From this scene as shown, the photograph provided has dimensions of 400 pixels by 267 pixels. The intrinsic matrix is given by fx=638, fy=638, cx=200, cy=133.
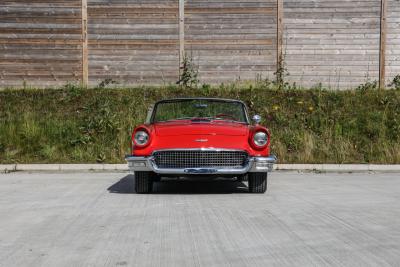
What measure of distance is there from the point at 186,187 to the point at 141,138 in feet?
5.31

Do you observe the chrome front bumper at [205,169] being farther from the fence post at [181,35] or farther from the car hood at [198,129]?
the fence post at [181,35]

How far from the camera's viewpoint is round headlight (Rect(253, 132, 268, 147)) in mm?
8188

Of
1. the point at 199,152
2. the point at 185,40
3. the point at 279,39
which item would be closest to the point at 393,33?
the point at 279,39

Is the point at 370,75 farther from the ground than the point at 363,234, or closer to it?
farther from the ground

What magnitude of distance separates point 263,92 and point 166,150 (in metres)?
8.63

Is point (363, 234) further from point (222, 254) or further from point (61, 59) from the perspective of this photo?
point (61, 59)

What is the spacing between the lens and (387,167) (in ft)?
40.0

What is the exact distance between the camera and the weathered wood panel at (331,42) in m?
16.6

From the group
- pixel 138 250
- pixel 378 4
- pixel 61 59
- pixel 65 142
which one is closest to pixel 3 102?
pixel 61 59

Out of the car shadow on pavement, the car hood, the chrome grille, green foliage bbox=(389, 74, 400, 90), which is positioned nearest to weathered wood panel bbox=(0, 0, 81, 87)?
the car shadow on pavement

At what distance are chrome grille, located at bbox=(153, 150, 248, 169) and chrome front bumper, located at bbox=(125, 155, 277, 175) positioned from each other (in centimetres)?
Answer: 7

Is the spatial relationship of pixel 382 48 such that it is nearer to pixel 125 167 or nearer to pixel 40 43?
pixel 125 167

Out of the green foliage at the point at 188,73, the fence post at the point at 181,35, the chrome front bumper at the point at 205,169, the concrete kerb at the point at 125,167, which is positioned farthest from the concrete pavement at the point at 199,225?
the fence post at the point at 181,35

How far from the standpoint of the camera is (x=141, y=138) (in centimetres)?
820
